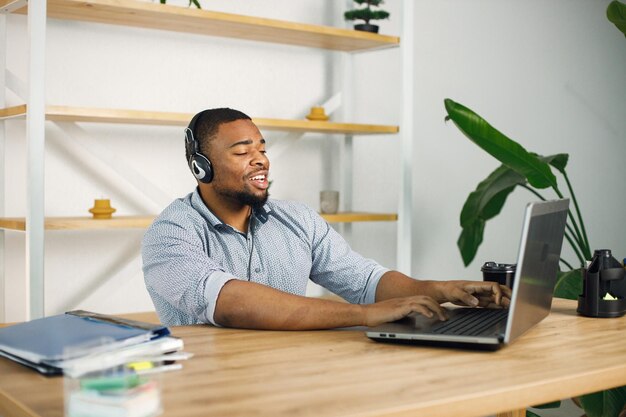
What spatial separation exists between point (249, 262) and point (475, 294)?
22.3 inches

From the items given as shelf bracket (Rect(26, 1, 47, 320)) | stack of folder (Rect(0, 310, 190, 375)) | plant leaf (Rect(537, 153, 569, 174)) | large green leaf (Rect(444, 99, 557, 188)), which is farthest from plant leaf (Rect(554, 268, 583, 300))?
stack of folder (Rect(0, 310, 190, 375))

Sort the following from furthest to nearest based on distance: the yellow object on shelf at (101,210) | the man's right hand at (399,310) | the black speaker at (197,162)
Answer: the yellow object on shelf at (101,210) → the black speaker at (197,162) → the man's right hand at (399,310)

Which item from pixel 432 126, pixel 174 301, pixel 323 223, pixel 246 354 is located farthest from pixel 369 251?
pixel 246 354

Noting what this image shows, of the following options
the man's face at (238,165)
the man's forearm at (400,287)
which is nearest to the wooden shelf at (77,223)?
the man's face at (238,165)

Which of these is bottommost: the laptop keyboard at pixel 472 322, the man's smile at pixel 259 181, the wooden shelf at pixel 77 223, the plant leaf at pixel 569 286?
the plant leaf at pixel 569 286

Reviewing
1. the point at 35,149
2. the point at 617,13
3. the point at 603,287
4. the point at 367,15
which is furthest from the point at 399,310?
the point at 617,13

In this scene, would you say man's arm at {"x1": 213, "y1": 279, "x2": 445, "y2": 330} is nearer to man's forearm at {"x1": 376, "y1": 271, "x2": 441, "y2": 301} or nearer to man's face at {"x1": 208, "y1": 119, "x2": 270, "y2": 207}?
man's forearm at {"x1": 376, "y1": 271, "x2": 441, "y2": 301}

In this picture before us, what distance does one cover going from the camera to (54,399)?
43.0 inches

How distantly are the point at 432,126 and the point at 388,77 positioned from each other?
338 millimetres

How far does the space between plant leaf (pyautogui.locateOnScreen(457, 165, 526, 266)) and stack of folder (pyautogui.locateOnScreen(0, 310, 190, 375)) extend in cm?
211

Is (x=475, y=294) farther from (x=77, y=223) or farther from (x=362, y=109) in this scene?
(x=362, y=109)

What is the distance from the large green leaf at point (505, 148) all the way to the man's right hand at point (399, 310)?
57.0 inches

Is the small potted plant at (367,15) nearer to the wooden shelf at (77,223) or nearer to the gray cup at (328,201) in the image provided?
the gray cup at (328,201)

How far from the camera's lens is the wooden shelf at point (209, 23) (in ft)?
9.30
